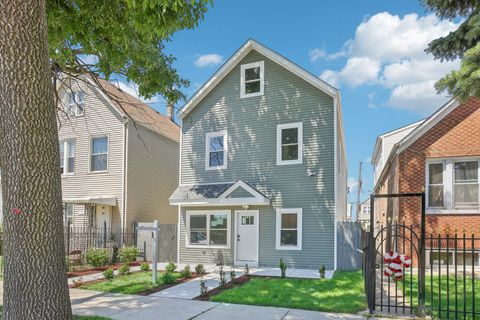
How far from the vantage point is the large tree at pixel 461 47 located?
6.01m

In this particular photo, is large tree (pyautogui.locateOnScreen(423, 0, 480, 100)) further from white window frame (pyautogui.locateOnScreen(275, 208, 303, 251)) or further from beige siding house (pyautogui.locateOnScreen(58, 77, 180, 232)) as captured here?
beige siding house (pyautogui.locateOnScreen(58, 77, 180, 232))

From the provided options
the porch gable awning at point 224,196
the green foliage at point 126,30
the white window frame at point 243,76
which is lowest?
the porch gable awning at point 224,196

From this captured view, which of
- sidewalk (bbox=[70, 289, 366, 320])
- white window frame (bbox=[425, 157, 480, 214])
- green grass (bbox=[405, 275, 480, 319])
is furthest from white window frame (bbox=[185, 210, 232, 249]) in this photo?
white window frame (bbox=[425, 157, 480, 214])

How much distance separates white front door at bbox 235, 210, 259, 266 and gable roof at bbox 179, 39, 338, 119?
17.2ft

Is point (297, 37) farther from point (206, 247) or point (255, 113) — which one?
point (206, 247)

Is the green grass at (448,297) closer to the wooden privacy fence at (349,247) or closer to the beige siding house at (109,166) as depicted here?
the wooden privacy fence at (349,247)

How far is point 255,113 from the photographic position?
1502 cm

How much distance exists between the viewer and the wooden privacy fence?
13.1 meters

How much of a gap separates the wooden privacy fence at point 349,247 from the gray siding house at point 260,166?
258mm

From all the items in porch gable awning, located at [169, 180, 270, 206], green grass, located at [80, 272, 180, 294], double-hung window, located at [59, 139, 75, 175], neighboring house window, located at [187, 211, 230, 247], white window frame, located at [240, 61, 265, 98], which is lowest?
green grass, located at [80, 272, 180, 294]

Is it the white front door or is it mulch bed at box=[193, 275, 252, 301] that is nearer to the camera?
mulch bed at box=[193, 275, 252, 301]

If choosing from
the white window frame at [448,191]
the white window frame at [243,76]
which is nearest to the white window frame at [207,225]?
the white window frame at [243,76]

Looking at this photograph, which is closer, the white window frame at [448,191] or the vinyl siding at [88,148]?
the white window frame at [448,191]

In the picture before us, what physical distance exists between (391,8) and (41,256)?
14593 millimetres
